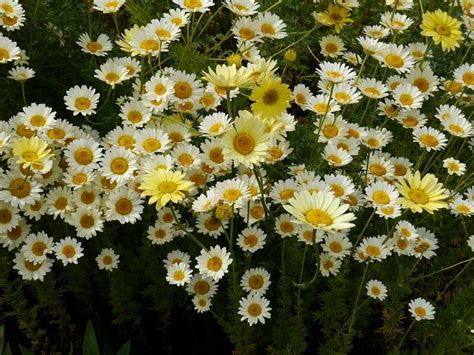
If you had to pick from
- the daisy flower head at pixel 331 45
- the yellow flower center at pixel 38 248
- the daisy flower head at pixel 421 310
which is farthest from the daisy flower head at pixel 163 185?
the daisy flower head at pixel 331 45

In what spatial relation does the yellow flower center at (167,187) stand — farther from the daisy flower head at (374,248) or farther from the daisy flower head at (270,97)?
the daisy flower head at (374,248)

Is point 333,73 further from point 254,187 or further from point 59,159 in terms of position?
point 59,159

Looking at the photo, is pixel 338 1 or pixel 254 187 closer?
pixel 254 187

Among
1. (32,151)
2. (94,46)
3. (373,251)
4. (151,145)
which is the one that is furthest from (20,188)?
(373,251)

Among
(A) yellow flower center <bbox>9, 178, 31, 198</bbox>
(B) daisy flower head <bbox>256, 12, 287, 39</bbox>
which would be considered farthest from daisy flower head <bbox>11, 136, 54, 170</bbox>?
(B) daisy flower head <bbox>256, 12, 287, 39</bbox>

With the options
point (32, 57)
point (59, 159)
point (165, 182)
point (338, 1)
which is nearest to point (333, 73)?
point (338, 1)

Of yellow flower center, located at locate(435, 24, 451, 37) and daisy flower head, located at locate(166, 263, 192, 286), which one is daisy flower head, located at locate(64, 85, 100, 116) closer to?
daisy flower head, located at locate(166, 263, 192, 286)

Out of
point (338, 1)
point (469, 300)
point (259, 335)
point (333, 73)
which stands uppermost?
point (338, 1)
